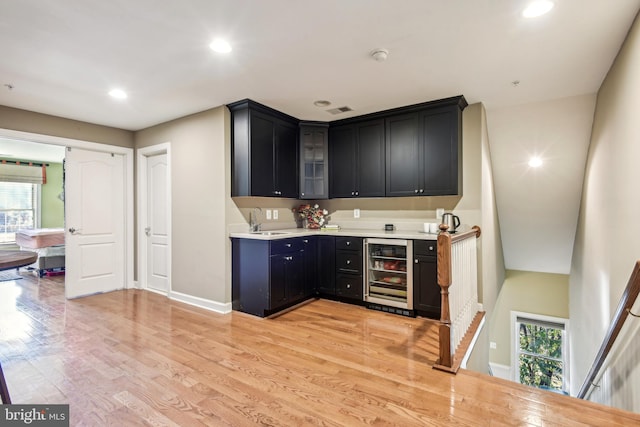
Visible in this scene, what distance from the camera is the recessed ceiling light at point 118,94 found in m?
3.36

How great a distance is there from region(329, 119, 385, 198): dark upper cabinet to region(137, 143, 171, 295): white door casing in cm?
243

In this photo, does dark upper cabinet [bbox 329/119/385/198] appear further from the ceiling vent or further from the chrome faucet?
the chrome faucet

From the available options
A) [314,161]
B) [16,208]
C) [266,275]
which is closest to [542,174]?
[314,161]

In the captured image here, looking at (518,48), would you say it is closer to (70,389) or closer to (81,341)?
(70,389)

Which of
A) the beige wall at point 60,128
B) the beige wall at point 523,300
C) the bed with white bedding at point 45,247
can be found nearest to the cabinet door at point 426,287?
the beige wall at point 523,300

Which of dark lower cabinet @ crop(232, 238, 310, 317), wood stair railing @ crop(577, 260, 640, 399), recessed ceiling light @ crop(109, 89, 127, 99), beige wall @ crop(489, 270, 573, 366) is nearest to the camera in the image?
wood stair railing @ crop(577, 260, 640, 399)

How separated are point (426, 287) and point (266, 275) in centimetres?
186

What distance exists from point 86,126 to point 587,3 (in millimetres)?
5771

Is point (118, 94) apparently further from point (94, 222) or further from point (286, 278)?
point (286, 278)

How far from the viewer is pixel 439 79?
10.2 feet

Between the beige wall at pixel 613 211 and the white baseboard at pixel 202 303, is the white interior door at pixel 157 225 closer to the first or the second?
the white baseboard at pixel 202 303

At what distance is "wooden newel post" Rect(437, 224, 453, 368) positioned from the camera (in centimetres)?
243

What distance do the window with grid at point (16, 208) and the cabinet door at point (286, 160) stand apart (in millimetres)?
7192

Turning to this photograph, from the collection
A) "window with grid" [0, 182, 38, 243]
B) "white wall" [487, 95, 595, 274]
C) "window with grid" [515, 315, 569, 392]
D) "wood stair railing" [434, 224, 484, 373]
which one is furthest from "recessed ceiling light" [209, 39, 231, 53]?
"window with grid" [0, 182, 38, 243]
